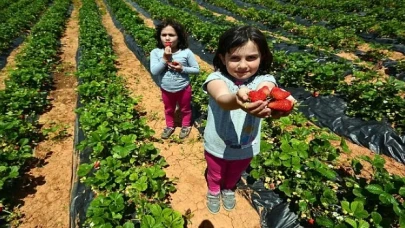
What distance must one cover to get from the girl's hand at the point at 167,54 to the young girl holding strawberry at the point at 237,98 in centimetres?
120

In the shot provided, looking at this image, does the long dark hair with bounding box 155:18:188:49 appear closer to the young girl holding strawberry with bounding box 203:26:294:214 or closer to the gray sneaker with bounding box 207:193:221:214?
the young girl holding strawberry with bounding box 203:26:294:214

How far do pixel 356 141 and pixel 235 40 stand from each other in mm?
3988

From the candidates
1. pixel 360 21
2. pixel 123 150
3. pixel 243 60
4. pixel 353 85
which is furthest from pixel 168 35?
pixel 360 21

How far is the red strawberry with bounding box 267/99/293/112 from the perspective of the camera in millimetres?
1490

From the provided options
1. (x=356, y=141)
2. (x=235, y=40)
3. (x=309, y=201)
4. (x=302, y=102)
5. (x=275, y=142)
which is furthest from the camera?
(x=302, y=102)

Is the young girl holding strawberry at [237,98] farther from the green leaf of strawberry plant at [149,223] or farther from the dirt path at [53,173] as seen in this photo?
the dirt path at [53,173]

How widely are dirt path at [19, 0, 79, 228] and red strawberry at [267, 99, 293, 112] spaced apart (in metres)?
3.15

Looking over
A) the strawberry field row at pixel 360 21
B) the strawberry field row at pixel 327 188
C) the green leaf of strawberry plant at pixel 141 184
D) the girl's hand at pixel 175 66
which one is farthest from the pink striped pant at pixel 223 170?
the strawberry field row at pixel 360 21

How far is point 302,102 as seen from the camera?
19.1 feet

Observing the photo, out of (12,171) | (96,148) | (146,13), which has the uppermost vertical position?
(96,148)

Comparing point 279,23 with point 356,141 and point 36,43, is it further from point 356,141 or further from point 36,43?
point 36,43

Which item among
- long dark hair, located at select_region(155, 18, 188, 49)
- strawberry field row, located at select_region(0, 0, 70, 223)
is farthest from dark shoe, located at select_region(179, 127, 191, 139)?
strawberry field row, located at select_region(0, 0, 70, 223)

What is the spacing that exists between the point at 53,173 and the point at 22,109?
6.81ft

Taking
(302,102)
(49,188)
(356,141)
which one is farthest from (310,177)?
(49,188)
